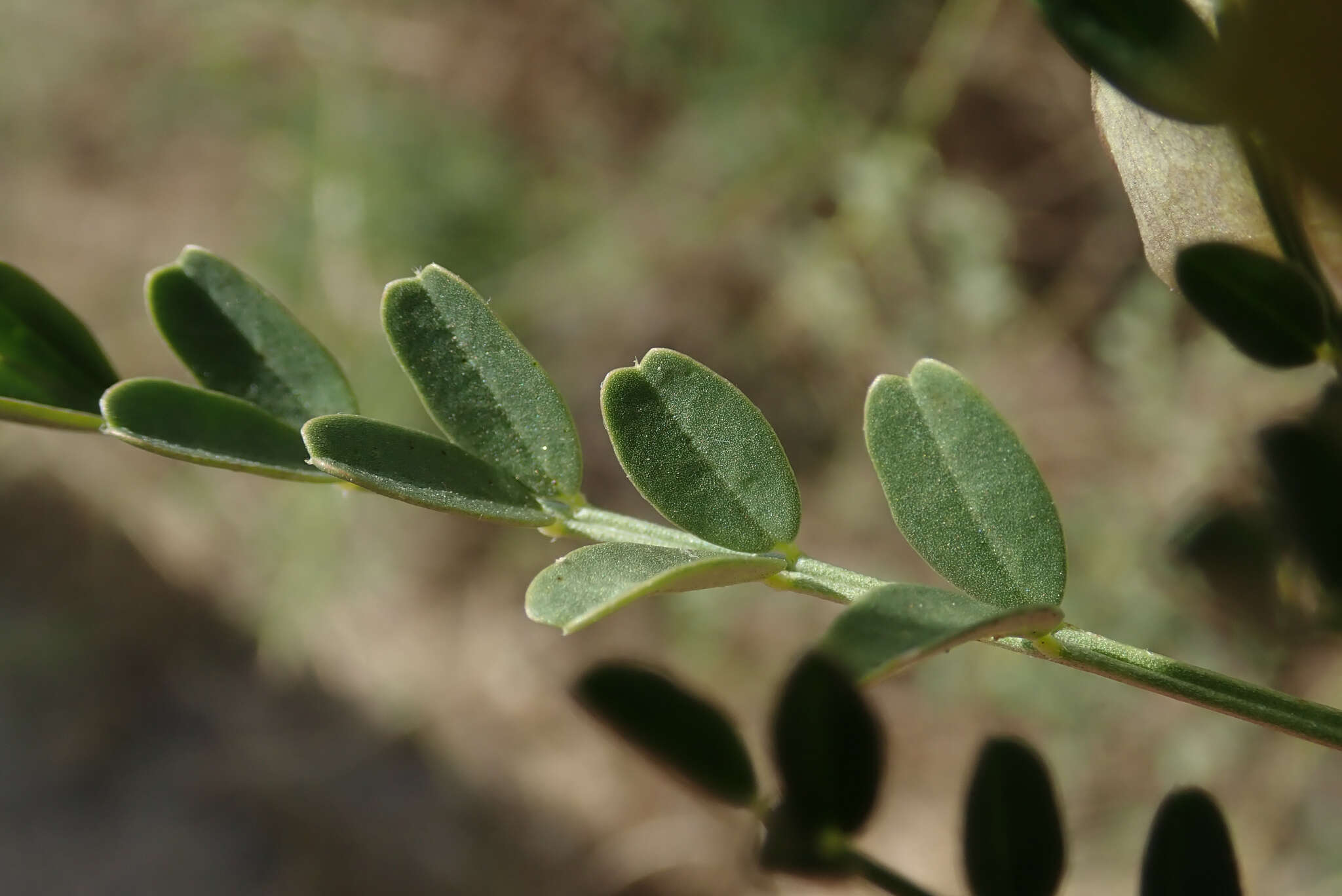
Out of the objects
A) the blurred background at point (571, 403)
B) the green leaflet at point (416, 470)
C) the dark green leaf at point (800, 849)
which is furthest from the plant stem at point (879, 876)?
the blurred background at point (571, 403)

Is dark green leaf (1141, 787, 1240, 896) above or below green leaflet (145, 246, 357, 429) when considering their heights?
below

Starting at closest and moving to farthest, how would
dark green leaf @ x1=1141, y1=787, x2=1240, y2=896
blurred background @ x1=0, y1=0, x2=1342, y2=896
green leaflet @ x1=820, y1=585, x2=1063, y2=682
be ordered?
1. green leaflet @ x1=820, y1=585, x2=1063, y2=682
2. dark green leaf @ x1=1141, y1=787, x2=1240, y2=896
3. blurred background @ x1=0, y1=0, x2=1342, y2=896

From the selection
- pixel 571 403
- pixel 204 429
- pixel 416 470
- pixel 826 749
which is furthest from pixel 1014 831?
pixel 571 403

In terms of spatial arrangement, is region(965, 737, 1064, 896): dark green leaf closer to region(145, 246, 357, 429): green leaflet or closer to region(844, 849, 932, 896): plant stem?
region(844, 849, 932, 896): plant stem

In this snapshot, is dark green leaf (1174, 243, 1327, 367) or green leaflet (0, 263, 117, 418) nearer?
dark green leaf (1174, 243, 1327, 367)

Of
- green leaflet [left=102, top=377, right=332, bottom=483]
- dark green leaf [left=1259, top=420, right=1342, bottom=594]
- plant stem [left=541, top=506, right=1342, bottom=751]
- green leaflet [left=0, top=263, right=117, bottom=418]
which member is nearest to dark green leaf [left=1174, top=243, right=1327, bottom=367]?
dark green leaf [left=1259, top=420, right=1342, bottom=594]
